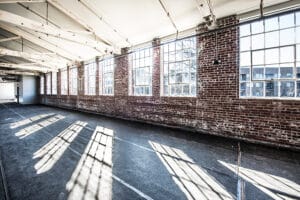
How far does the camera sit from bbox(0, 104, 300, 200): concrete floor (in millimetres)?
2105

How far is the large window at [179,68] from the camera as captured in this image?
17.3 feet

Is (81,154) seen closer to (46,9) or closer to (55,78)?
(46,9)

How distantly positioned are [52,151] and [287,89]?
17.3ft

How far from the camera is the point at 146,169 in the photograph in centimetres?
273

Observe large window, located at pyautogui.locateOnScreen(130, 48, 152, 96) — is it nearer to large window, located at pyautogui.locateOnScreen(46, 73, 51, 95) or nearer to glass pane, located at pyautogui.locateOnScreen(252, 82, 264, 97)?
glass pane, located at pyautogui.locateOnScreen(252, 82, 264, 97)

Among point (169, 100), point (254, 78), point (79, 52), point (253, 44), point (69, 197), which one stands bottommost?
point (69, 197)

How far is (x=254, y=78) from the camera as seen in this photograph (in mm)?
4125

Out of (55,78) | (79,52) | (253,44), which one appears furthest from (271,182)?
(55,78)

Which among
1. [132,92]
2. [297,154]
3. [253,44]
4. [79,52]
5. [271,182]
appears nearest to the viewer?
[271,182]

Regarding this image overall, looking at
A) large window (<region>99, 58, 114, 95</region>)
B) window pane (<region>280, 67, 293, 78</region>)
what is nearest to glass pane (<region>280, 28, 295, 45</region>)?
window pane (<region>280, 67, 293, 78</region>)

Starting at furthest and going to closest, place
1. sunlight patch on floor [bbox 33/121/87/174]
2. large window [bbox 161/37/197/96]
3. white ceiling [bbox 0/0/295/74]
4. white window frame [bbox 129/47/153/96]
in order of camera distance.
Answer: white window frame [bbox 129/47/153/96], large window [bbox 161/37/197/96], white ceiling [bbox 0/0/295/74], sunlight patch on floor [bbox 33/121/87/174]

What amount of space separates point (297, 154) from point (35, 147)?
5.52m

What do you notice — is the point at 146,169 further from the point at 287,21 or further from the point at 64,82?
the point at 64,82

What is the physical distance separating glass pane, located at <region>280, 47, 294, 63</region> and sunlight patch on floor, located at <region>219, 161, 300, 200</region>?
8.73 ft
